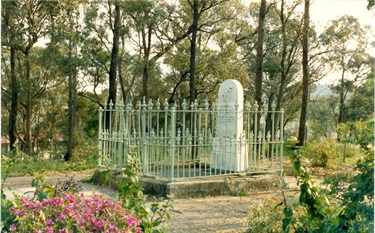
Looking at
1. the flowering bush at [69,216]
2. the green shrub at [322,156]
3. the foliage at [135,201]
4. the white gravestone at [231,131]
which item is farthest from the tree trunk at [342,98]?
the flowering bush at [69,216]

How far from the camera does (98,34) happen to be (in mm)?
24219

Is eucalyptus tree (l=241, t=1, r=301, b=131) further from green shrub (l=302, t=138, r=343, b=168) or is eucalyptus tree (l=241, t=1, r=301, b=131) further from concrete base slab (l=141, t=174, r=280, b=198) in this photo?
concrete base slab (l=141, t=174, r=280, b=198)

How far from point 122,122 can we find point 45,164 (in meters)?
6.51

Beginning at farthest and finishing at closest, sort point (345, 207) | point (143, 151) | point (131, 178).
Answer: point (143, 151), point (345, 207), point (131, 178)

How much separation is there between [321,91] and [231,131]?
32873 millimetres

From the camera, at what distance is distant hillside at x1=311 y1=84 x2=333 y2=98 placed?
40406 millimetres

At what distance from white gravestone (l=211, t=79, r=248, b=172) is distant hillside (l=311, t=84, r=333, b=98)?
30.4m

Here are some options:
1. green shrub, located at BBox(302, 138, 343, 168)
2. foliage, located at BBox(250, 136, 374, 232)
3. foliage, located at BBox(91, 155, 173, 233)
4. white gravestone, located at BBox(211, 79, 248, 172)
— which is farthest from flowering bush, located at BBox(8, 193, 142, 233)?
green shrub, located at BBox(302, 138, 343, 168)

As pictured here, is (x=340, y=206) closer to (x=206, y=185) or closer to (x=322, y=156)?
(x=206, y=185)

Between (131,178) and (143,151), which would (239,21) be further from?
(131,178)

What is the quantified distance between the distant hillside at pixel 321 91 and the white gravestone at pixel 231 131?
30.4 metres

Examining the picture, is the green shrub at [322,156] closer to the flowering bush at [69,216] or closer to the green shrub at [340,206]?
the green shrub at [340,206]

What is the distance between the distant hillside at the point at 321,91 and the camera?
133ft

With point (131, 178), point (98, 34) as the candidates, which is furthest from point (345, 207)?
point (98, 34)
